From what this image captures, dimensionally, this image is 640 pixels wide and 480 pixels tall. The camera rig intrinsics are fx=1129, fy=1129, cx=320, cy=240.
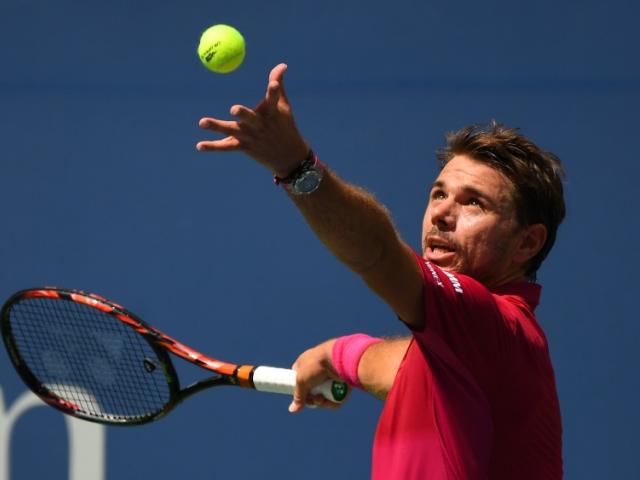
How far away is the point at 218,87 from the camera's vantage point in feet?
11.0

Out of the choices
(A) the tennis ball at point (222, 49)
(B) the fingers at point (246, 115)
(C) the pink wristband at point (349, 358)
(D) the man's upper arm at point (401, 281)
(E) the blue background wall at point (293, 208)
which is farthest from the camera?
(E) the blue background wall at point (293, 208)

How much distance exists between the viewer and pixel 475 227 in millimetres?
1893

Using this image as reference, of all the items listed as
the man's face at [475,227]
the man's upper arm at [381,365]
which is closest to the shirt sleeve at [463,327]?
the man's face at [475,227]

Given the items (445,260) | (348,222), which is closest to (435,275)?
(348,222)

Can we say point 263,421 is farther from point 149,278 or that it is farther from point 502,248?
point 502,248

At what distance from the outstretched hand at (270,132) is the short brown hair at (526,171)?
1.77 ft

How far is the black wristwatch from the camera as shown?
153 centimetres

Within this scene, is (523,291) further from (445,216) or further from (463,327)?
(463,327)

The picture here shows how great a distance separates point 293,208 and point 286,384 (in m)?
0.95

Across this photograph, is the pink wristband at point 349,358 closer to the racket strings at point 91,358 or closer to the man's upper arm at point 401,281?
the racket strings at point 91,358

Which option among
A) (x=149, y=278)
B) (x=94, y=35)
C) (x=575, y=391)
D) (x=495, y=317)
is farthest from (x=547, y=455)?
(x=94, y=35)

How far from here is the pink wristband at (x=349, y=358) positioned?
2361 millimetres

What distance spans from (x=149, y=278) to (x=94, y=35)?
76 cm

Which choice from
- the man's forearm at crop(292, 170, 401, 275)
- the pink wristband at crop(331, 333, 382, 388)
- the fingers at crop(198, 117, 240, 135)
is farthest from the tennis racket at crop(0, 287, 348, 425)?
the fingers at crop(198, 117, 240, 135)
